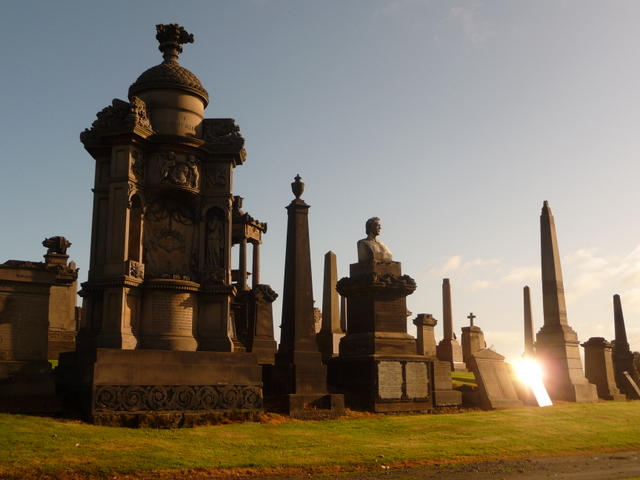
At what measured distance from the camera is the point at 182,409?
12.9 meters

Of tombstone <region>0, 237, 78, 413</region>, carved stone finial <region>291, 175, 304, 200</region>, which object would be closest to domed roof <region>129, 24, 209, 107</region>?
carved stone finial <region>291, 175, 304, 200</region>

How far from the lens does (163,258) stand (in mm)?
15164

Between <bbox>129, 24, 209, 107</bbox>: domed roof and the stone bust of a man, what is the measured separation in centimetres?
596

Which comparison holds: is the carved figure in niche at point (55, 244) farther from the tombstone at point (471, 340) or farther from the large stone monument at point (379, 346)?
the tombstone at point (471, 340)

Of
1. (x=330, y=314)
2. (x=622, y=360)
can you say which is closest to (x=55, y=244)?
(x=330, y=314)

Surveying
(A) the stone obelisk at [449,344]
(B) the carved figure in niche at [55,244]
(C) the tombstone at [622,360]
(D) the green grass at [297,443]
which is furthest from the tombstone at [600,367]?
(B) the carved figure in niche at [55,244]

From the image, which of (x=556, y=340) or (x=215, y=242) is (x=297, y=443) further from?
(x=556, y=340)

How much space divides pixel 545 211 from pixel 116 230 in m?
17.8

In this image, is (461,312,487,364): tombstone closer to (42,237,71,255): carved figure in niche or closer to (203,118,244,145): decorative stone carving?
(42,237,71,255): carved figure in niche

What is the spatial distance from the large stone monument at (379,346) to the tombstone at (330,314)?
8522mm

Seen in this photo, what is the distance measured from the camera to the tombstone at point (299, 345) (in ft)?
49.3

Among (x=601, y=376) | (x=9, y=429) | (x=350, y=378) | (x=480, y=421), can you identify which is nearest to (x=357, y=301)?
(x=350, y=378)

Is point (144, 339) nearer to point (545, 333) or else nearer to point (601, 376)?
point (545, 333)

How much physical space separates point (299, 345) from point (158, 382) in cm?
408
